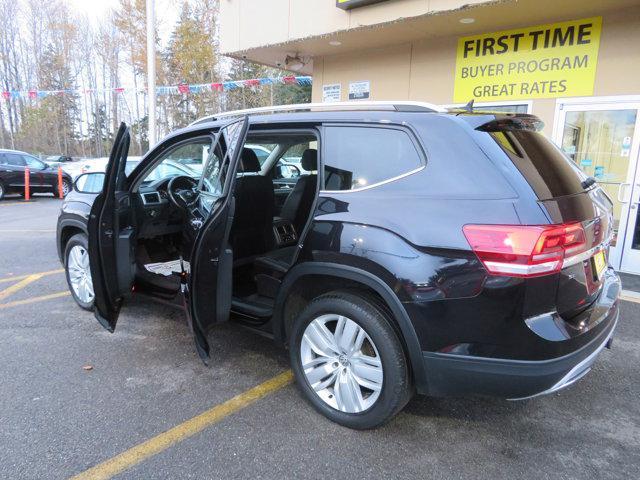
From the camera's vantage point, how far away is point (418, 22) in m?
6.44

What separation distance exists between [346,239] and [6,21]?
48457 millimetres

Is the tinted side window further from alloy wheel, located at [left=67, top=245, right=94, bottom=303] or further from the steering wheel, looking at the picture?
alloy wheel, located at [left=67, top=245, right=94, bottom=303]

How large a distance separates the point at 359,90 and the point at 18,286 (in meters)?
6.22

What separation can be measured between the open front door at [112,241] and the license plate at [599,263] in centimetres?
312

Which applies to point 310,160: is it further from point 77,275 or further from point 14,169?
point 14,169

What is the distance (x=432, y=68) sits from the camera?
740 centimetres

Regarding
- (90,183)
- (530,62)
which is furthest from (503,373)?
(530,62)

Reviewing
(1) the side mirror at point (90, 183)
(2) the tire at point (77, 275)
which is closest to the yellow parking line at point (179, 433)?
(2) the tire at point (77, 275)

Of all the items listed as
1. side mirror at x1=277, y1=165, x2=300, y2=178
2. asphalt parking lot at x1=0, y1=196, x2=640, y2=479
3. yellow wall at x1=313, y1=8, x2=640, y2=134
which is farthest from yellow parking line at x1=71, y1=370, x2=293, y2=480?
yellow wall at x1=313, y1=8, x2=640, y2=134

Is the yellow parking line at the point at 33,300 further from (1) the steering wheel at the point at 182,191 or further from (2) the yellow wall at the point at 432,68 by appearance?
(2) the yellow wall at the point at 432,68

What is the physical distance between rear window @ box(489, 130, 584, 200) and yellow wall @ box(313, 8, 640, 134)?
13.5 ft

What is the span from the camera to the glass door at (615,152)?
5809 mm

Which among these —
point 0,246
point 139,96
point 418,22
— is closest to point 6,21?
point 139,96

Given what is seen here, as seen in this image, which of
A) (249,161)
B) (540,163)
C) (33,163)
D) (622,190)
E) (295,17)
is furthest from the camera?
(33,163)
